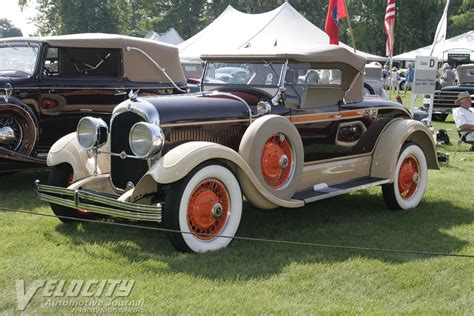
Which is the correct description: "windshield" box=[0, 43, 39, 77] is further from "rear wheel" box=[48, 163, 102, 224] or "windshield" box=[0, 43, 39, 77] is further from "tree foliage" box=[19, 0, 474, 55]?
"tree foliage" box=[19, 0, 474, 55]

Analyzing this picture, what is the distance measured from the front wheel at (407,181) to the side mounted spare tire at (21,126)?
14.6 feet

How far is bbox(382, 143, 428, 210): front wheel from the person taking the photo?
6.33 meters

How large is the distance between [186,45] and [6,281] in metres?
21.9

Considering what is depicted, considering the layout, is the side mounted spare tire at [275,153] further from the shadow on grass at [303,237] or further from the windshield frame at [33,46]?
the windshield frame at [33,46]

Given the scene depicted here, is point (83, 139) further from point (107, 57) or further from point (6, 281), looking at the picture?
point (107, 57)

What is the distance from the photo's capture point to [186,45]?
25141 mm

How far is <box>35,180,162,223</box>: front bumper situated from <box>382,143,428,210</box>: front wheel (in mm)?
3058

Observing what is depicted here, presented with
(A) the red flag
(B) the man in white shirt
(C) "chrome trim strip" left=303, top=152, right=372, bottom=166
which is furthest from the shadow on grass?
(A) the red flag

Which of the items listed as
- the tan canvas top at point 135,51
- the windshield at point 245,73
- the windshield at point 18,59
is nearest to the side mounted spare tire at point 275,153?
the windshield at point 245,73

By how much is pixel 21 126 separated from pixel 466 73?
14750 mm

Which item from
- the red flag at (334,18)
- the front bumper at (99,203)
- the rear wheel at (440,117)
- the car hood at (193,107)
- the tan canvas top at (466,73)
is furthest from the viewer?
the tan canvas top at (466,73)

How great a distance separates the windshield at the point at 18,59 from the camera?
756 centimetres

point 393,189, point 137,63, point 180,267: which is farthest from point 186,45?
point 180,267

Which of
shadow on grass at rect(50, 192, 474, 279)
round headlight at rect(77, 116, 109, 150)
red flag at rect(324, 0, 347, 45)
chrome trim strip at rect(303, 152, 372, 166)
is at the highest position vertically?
red flag at rect(324, 0, 347, 45)
